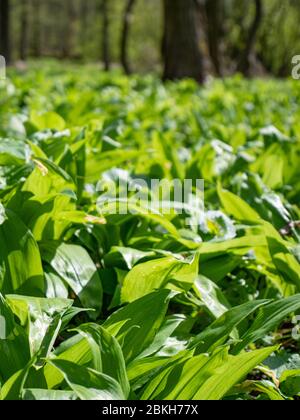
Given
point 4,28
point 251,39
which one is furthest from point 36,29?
point 4,28

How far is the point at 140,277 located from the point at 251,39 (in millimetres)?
17202

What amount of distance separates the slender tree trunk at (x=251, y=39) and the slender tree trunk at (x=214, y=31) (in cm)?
88

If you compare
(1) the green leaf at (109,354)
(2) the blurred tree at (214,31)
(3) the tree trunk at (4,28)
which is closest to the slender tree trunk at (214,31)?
(2) the blurred tree at (214,31)

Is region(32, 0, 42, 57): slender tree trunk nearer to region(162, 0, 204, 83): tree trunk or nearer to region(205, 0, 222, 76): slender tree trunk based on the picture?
region(205, 0, 222, 76): slender tree trunk

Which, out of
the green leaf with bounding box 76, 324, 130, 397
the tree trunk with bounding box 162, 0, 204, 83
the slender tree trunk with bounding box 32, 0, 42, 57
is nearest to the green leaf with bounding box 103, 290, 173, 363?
the green leaf with bounding box 76, 324, 130, 397

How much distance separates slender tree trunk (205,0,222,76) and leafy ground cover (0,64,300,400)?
13.3 m

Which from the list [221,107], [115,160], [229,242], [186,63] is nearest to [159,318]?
[229,242]

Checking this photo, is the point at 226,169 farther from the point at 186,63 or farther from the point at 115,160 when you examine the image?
the point at 186,63

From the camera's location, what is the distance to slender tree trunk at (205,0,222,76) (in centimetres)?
1678

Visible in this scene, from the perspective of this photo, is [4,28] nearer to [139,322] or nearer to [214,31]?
[214,31]

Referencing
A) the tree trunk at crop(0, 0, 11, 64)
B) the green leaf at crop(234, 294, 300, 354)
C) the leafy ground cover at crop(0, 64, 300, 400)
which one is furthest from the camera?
the tree trunk at crop(0, 0, 11, 64)

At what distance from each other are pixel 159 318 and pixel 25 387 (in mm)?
333

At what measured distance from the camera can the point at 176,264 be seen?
5.30ft

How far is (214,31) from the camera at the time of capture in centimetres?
1748
